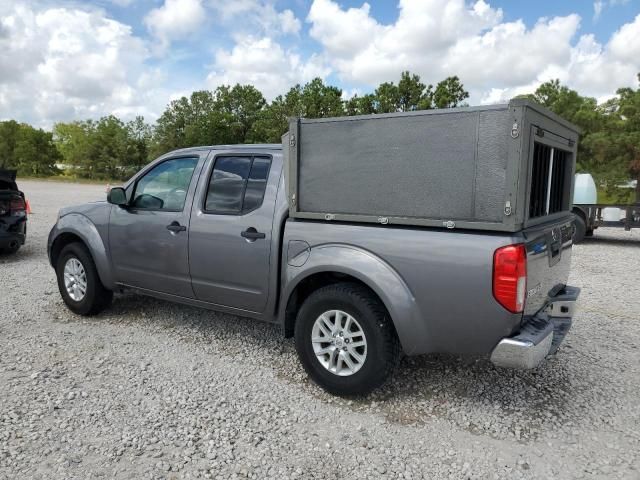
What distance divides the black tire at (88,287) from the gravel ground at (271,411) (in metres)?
0.17

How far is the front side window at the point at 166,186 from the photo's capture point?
4.50 m

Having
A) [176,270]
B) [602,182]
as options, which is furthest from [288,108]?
[176,270]

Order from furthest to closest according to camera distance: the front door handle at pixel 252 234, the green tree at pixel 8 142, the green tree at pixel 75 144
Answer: the green tree at pixel 8 142 → the green tree at pixel 75 144 → the front door handle at pixel 252 234

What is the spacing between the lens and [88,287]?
5105 mm

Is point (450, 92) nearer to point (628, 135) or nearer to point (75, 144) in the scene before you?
point (628, 135)

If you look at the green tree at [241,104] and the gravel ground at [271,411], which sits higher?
the green tree at [241,104]

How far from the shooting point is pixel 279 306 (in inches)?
152

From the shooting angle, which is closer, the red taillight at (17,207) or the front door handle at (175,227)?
the front door handle at (175,227)

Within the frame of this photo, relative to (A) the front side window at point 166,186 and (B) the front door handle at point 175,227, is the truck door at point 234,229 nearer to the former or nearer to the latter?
(B) the front door handle at point 175,227

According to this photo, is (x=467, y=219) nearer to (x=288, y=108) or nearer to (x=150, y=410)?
(x=150, y=410)

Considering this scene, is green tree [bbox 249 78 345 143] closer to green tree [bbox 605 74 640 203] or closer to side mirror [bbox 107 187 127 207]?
green tree [bbox 605 74 640 203]

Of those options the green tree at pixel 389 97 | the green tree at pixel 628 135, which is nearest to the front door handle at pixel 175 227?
the green tree at pixel 628 135

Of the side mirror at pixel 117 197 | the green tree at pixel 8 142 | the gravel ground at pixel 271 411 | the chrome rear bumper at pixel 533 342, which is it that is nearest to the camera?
the gravel ground at pixel 271 411

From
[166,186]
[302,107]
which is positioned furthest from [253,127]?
[166,186]
